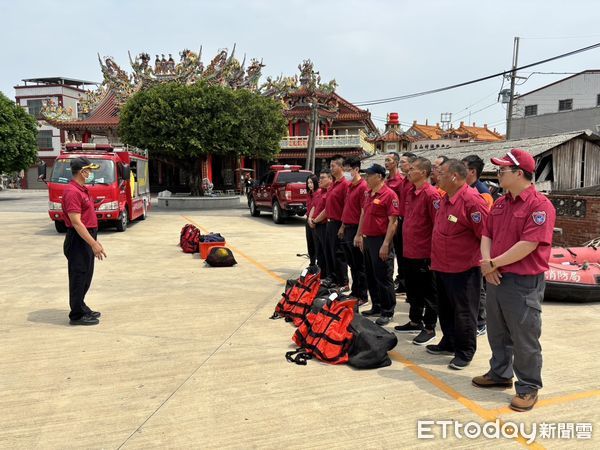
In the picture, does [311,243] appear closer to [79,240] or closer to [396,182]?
[396,182]

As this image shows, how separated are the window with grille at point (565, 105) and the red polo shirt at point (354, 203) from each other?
36.4m

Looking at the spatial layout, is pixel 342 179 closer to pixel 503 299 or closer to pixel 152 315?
pixel 152 315

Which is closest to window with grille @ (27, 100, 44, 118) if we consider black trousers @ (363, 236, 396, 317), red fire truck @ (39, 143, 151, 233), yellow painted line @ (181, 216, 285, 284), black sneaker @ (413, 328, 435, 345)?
red fire truck @ (39, 143, 151, 233)

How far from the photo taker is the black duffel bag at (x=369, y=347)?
4.21 m

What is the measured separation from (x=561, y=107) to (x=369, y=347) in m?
38.9

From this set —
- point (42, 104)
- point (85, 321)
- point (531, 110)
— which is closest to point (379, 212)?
point (85, 321)

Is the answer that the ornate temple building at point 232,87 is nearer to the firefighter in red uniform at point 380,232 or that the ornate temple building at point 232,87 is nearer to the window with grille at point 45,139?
the window with grille at point 45,139

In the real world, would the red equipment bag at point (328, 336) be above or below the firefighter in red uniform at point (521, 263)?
below

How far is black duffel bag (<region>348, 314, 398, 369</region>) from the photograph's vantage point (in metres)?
4.21

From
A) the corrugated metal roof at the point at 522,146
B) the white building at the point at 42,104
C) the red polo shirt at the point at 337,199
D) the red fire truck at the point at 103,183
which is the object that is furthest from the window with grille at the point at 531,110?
the white building at the point at 42,104

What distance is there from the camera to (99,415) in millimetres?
3404

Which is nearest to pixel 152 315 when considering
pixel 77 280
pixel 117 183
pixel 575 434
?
pixel 77 280

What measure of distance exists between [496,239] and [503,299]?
44 centimetres

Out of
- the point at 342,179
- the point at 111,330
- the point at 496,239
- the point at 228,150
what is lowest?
the point at 111,330
